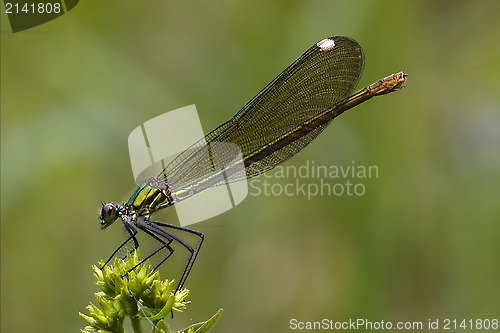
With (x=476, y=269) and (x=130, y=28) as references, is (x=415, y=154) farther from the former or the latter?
(x=130, y=28)

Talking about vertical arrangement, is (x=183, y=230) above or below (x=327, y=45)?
below

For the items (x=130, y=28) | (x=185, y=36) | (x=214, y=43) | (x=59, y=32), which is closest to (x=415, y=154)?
(x=214, y=43)

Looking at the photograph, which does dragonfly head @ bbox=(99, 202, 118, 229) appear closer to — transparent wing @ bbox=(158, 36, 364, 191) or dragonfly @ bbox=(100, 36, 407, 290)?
dragonfly @ bbox=(100, 36, 407, 290)

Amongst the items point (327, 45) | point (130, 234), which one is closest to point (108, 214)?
point (130, 234)

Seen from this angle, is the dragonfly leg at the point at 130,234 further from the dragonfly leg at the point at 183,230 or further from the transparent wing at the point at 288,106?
the transparent wing at the point at 288,106

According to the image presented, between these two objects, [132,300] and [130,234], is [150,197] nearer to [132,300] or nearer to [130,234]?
[130,234]

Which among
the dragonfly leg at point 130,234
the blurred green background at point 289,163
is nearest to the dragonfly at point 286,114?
the dragonfly leg at point 130,234
